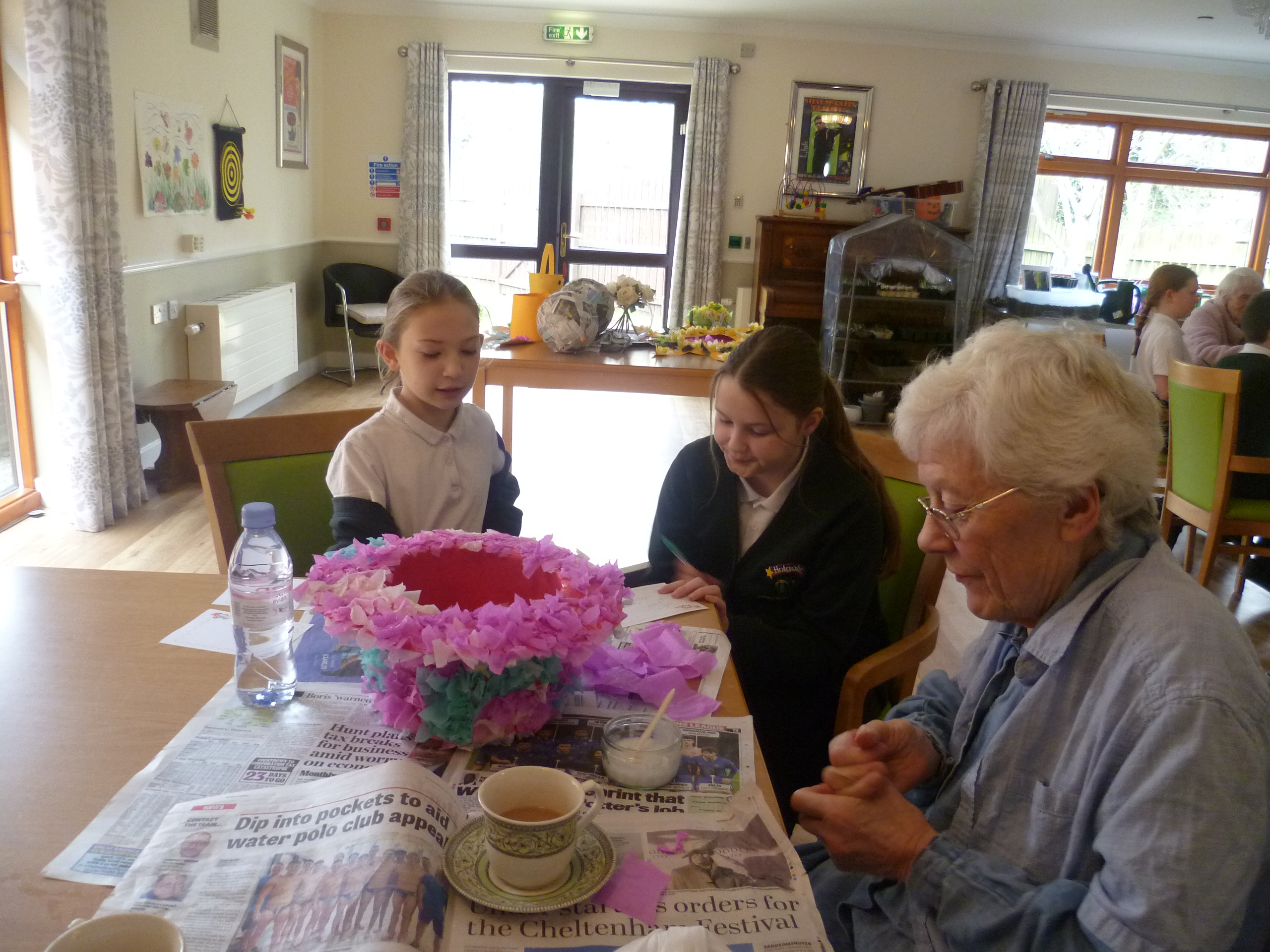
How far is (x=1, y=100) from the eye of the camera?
11.5ft

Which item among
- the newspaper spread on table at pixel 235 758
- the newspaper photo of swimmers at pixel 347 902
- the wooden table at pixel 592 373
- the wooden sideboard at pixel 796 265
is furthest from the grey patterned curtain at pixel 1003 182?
the newspaper photo of swimmers at pixel 347 902

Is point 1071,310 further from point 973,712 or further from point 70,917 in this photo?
point 70,917

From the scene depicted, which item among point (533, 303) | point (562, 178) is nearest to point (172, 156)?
point (533, 303)

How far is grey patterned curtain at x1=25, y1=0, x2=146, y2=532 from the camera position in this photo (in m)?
3.40

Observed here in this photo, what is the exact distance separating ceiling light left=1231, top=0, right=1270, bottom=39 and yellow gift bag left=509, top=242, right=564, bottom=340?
3.35 metres

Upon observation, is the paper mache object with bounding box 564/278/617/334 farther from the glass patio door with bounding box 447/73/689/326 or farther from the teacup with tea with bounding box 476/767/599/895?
the glass patio door with bounding box 447/73/689/326

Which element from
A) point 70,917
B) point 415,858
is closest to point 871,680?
point 415,858

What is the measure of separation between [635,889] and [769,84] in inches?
272

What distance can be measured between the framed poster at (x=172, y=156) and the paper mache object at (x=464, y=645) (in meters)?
4.14

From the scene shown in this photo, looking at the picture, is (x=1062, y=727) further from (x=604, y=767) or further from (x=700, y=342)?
(x=700, y=342)

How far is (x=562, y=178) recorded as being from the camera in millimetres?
7176

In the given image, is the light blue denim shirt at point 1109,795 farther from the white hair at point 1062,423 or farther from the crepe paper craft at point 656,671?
the crepe paper craft at point 656,671

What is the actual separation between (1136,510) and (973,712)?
12.4 inches

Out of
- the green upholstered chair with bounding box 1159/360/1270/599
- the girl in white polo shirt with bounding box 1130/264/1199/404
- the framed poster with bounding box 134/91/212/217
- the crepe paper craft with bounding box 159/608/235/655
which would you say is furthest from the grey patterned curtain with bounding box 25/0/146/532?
the girl in white polo shirt with bounding box 1130/264/1199/404
